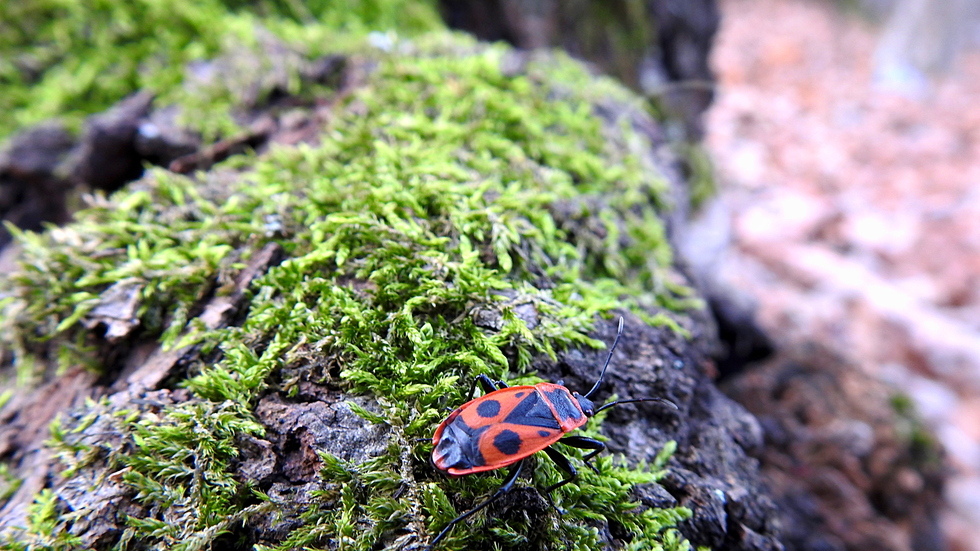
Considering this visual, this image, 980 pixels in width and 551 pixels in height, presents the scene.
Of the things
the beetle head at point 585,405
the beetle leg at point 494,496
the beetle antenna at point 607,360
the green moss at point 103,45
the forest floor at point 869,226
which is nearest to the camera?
the beetle leg at point 494,496

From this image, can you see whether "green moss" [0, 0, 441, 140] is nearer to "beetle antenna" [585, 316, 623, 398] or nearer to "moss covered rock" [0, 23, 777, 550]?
"moss covered rock" [0, 23, 777, 550]

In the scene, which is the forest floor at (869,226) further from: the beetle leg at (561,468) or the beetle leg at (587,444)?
the beetle leg at (561,468)

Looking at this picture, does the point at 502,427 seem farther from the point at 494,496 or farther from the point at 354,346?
the point at 354,346

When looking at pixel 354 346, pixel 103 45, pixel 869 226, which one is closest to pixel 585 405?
pixel 354 346

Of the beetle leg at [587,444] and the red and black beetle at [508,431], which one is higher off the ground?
the red and black beetle at [508,431]

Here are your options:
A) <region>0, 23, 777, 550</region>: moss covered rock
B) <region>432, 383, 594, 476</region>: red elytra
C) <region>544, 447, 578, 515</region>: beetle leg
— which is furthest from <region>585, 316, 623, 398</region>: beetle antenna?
<region>544, 447, 578, 515</region>: beetle leg

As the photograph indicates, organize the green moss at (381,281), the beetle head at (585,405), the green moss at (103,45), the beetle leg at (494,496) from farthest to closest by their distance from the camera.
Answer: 1. the green moss at (103,45)
2. the beetle head at (585,405)
3. the green moss at (381,281)
4. the beetle leg at (494,496)

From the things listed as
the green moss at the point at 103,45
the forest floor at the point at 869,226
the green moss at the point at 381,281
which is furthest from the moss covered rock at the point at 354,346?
the forest floor at the point at 869,226

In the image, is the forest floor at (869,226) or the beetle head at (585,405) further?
Result: the forest floor at (869,226)
